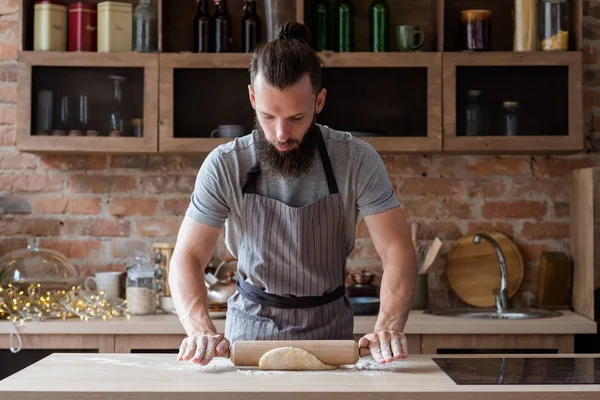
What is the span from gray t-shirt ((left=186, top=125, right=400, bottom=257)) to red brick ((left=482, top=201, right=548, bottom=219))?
1.56 meters

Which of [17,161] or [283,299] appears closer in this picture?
[283,299]

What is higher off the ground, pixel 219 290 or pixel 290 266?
pixel 290 266

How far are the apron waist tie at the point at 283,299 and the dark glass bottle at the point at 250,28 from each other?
1457 millimetres

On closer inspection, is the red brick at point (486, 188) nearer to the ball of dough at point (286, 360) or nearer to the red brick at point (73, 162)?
the red brick at point (73, 162)

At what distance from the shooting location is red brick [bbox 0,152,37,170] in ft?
12.9

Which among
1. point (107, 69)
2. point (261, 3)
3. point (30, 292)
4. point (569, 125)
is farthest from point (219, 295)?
point (569, 125)

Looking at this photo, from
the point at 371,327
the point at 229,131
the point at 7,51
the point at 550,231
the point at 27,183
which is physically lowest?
the point at 371,327

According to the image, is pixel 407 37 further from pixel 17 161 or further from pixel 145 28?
pixel 17 161

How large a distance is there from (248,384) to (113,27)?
85.6 inches

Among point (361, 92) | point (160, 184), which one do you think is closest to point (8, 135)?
point (160, 184)

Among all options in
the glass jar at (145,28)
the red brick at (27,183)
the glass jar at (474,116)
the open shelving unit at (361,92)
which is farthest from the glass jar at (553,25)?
the red brick at (27,183)

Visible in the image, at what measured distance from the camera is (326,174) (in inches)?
96.8

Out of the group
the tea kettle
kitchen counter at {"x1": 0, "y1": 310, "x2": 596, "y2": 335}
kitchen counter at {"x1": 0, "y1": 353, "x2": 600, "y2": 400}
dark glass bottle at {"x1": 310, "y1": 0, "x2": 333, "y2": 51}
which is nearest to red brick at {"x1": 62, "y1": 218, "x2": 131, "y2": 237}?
the tea kettle

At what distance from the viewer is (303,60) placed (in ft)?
7.45
